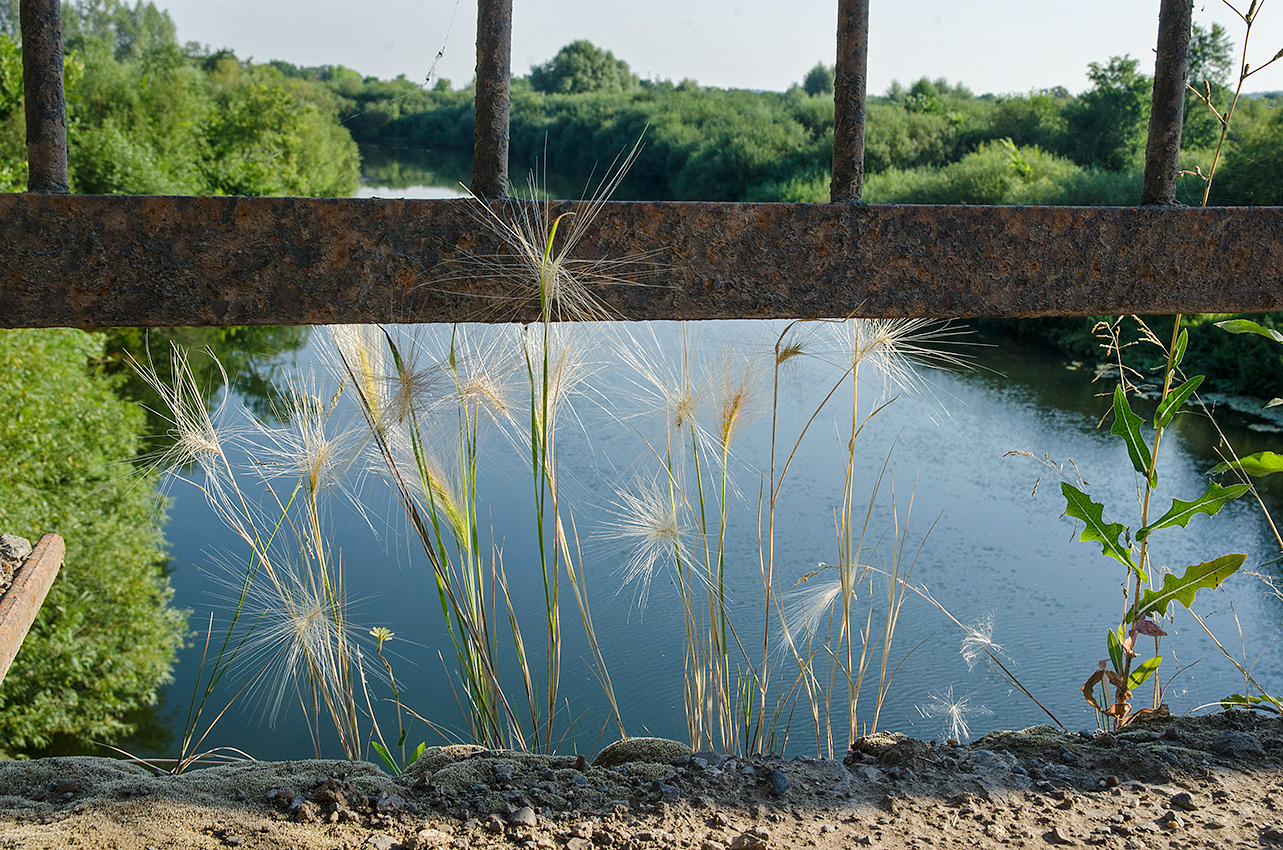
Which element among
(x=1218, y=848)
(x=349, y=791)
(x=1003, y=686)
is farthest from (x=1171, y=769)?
(x=1003, y=686)

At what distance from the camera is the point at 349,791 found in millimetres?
951

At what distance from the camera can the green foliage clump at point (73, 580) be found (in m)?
4.72

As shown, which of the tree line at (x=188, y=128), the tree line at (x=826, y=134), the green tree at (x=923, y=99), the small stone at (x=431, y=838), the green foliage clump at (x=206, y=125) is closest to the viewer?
the small stone at (x=431, y=838)

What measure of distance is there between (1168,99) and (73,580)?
6.07 meters

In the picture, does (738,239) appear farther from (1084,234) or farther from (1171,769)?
(1171,769)

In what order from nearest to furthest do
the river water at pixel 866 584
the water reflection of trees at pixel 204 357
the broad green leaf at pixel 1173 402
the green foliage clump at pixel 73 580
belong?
the broad green leaf at pixel 1173 402
the river water at pixel 866 584
the green foliage clump at pixel 73 580
the water reflection of trees at pixel 204 357

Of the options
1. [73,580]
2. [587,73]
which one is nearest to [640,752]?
[73,580]

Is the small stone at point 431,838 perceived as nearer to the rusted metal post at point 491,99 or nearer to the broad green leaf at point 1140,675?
the rusted metal post at point 491,99

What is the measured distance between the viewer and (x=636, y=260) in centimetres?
98

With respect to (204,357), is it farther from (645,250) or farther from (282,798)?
(645,250)

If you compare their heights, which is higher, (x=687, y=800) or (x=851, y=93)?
(x=851, y=93)

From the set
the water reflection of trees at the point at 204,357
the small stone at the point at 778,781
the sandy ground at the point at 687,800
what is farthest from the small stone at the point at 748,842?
the water reflection of trees at the point at 204,357

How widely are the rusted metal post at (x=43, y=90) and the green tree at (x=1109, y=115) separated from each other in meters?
15.2

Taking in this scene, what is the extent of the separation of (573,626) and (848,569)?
120 inches
